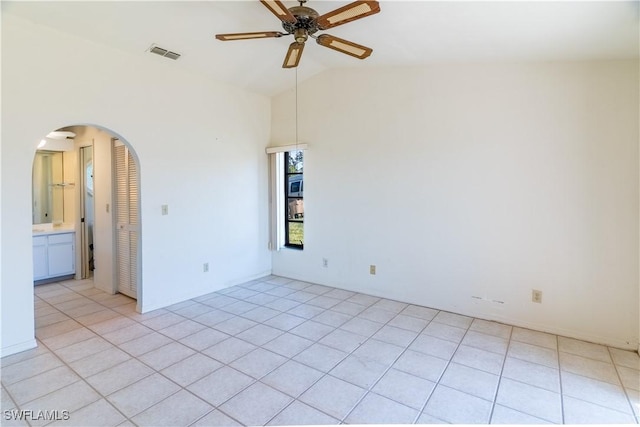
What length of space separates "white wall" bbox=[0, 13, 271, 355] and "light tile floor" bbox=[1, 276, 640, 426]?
608mm

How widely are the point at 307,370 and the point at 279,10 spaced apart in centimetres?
261

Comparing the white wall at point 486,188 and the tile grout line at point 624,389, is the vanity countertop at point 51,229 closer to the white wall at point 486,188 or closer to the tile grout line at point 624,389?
the white wall at point 486,188

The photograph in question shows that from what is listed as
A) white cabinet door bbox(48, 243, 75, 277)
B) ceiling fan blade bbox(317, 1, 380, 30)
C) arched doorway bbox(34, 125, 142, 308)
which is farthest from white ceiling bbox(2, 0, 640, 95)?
white cabinet door bbox(48, 243, 75, 277)

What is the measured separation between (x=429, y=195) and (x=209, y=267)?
9.82 feet

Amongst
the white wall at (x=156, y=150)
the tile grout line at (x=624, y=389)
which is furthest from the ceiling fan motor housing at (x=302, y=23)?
the tile grout line at (x=624, y=389)

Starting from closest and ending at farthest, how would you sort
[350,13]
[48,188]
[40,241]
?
[350,13]
[40,241]
[48,188]

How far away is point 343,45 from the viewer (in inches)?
104

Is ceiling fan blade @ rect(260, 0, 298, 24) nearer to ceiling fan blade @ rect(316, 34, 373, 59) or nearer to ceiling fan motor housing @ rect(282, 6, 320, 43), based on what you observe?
ceiling fan motor housing @ rect(282, 6, 320, 43)

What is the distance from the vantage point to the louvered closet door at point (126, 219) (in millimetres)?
4125

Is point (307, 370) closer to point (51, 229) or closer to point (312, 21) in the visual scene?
point (312, 21)

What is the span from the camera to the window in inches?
200

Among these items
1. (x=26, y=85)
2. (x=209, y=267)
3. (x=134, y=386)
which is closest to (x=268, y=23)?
(x=26, y=85)

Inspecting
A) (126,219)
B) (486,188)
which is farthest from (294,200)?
(486,188)

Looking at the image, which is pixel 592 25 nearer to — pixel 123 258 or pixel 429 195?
pixel 429 195
